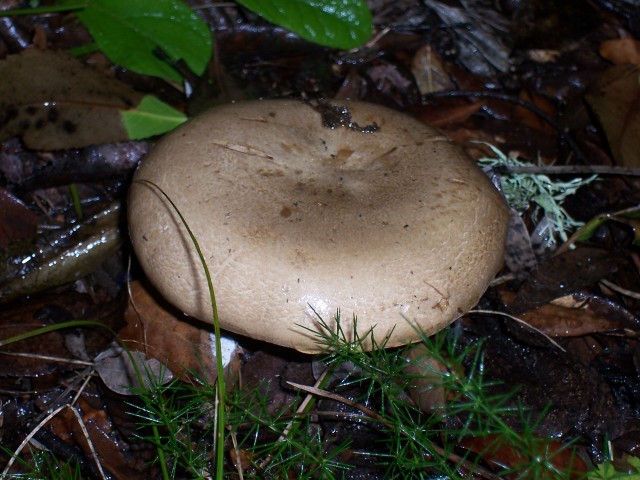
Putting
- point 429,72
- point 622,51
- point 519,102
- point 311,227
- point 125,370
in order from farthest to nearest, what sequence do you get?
point 622,51 → point 429,72 → point 519,102 → point 125,370 → point 311,227

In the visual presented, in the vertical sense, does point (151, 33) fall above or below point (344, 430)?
above

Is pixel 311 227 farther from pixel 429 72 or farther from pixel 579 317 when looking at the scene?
pixel 429 72

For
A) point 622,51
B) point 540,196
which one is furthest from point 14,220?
point 622,51

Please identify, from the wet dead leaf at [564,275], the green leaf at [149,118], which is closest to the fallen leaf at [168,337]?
the green leaf at [149,118]

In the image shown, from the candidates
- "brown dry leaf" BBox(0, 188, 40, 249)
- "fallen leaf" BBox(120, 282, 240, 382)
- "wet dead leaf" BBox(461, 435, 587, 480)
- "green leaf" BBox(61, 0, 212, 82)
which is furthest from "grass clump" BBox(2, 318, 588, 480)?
"green leaf" BBox(61, 0, 212, 82)

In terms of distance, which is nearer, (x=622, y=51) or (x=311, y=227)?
(x=311, y=227)

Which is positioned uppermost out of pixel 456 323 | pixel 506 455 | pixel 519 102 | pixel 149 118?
pixel 149 118
